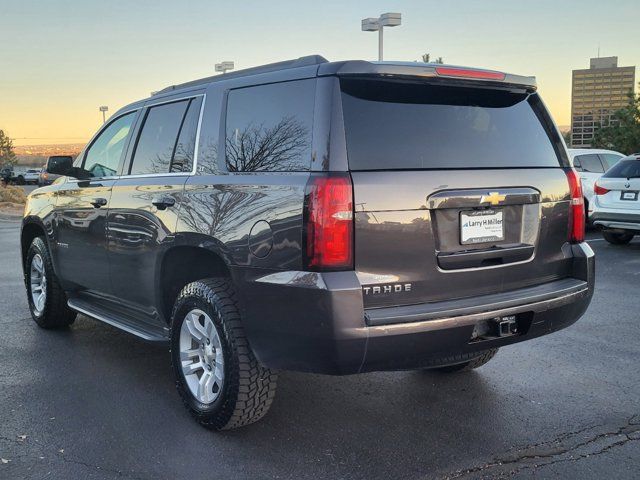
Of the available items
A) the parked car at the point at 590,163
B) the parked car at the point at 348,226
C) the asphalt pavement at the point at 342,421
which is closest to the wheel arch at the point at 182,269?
the parked car at the point at 348,226

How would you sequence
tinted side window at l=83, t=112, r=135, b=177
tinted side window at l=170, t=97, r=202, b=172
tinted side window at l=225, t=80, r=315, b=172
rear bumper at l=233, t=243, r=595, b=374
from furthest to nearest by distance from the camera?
tinted side window at l=83, t=112, r=135, b=177, tinted side window at l=170, t=97, r=202, b=172, tinted side window at l=225, t=80, r=315, b=172, rear bumper at l=233, t=243, r=595, b=374

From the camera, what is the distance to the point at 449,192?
3.40 m

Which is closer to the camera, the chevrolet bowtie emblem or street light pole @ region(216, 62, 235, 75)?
the chevrolet bowtie emblem

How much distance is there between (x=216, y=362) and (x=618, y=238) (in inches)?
393

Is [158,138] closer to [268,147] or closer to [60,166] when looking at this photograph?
A: [60,166]

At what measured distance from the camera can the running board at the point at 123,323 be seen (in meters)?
4.40

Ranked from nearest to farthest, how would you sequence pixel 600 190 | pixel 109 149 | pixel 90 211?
pixel 90 211 < pixel 109 149 < pixel 600 190

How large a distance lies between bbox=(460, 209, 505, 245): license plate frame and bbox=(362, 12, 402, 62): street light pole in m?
17.4

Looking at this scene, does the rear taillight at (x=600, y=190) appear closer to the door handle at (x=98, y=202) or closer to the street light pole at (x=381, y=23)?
the door handle at (x=98, y=202)

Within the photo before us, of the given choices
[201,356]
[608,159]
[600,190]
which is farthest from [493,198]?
[608,159]

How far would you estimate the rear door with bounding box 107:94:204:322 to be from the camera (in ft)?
13.7

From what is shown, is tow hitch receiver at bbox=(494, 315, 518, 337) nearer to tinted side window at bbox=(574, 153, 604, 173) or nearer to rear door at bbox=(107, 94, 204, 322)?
rear door at bbox=(107, 94, 204, 322)

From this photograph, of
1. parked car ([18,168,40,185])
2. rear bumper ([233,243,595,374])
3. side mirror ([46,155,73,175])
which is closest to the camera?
rear bumper ([233,243,595,374])

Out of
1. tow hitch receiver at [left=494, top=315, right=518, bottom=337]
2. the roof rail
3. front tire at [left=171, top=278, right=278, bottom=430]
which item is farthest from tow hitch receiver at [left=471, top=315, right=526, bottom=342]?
the roof rail
